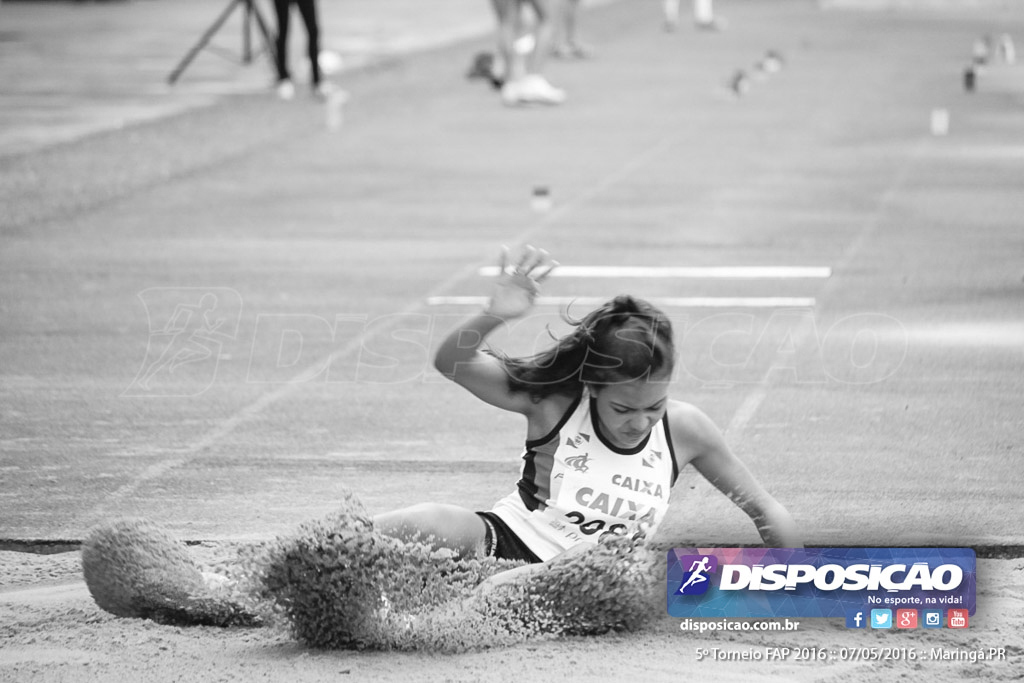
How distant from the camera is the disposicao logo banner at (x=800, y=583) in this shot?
4.92 m

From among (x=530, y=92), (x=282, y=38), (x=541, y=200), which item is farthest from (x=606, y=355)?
(x=282, y=38)

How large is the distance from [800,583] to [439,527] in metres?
1.02

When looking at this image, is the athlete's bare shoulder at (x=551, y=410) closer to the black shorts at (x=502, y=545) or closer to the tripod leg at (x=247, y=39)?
the black shorts at (x=502, y=545)

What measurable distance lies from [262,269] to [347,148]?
563cm

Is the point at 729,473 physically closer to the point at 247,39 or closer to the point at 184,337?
the point at 184,337

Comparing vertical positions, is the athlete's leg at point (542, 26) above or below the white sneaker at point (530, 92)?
above

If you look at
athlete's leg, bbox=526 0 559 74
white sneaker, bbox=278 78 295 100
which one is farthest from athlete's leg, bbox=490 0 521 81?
white sneaker, bbox=278 78 295 100

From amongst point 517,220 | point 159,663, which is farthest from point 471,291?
point 159,663

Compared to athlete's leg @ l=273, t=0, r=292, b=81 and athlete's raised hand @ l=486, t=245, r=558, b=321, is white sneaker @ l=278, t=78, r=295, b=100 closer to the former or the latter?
athlete's leg @ l=273, t=0, r=292, b=81

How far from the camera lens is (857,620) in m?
4.95

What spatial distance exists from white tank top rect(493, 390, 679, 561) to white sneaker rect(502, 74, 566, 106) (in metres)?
14.2

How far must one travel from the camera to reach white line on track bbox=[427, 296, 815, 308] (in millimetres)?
9820

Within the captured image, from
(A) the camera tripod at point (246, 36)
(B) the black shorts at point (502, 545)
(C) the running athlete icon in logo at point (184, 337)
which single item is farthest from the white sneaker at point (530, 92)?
(B) the black shorts at point (502, 545)

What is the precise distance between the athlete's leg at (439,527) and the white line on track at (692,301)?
15.7 ft
